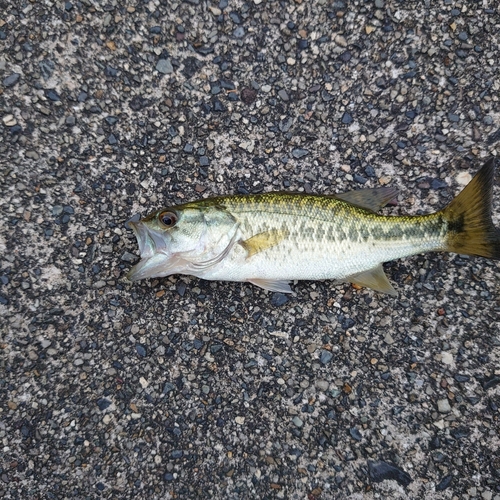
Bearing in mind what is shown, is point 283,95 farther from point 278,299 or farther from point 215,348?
point 215,348

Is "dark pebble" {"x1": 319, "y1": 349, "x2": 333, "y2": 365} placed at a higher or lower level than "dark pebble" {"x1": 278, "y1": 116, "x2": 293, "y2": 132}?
lower

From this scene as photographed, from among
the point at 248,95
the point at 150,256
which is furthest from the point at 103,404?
the point at 248,95

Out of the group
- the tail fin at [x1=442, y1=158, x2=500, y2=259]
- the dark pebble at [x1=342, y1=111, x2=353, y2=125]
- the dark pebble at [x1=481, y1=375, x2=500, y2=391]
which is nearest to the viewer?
the tail fin at [x1=442, y1=158, x2=500, y2=259]

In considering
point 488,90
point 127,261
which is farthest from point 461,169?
point 127,261

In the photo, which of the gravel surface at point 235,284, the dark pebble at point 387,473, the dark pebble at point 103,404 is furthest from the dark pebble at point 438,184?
the dark pebble at point 103,404

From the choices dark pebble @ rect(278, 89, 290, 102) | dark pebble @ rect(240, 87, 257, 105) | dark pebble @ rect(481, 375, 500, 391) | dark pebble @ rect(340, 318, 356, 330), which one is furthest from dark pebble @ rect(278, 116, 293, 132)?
dark pebble @ rect(481, 375, 500, 391)

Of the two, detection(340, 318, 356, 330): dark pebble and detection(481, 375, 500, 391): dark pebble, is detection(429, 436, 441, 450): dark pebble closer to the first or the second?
detection(481, 375, 500, 391): dark pebble

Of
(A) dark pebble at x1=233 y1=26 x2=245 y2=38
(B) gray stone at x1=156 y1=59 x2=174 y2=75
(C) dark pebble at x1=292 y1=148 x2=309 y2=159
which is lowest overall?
(C) dark pebble at x1=292 y1=148 x2=309 y2=159
